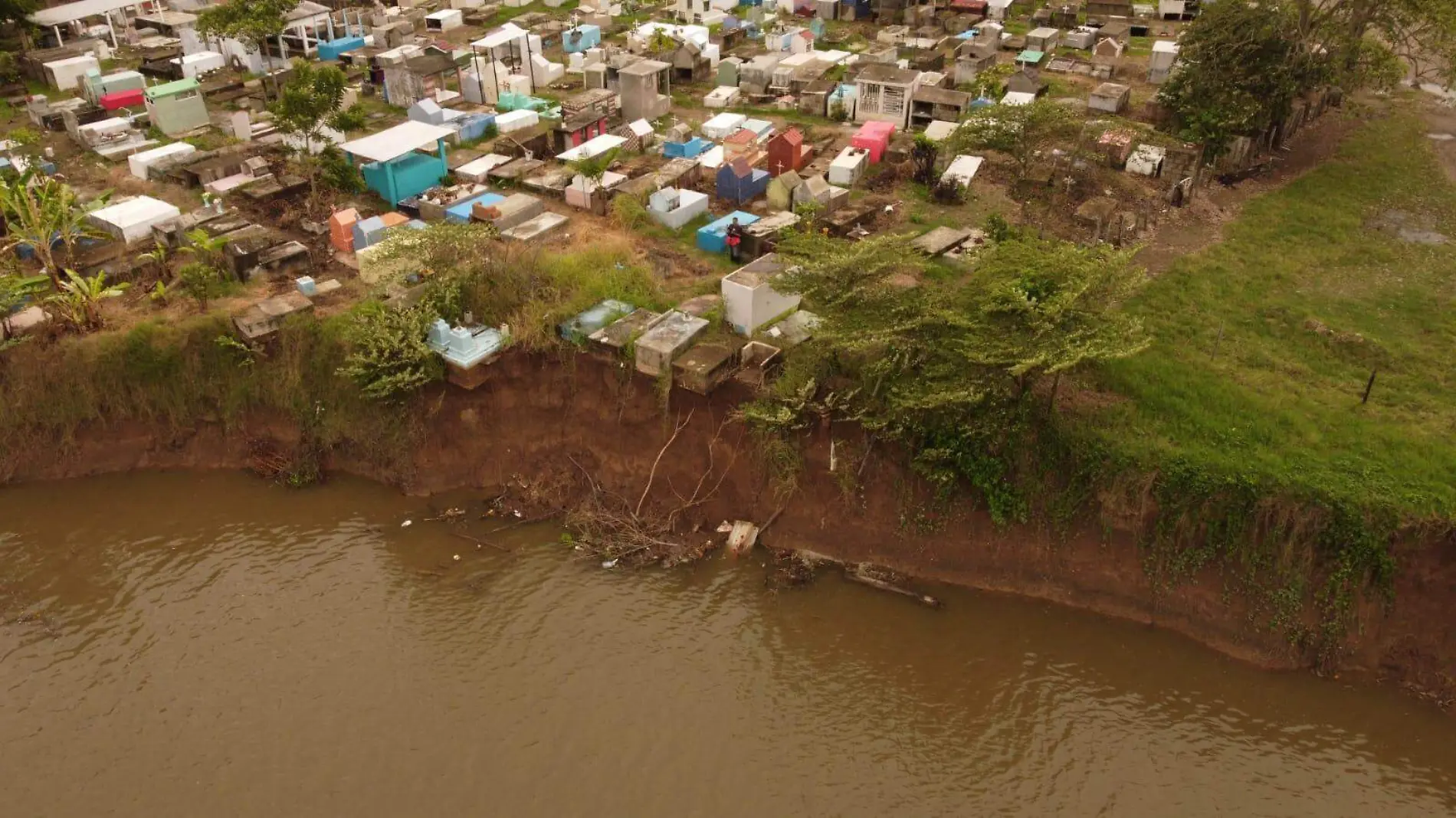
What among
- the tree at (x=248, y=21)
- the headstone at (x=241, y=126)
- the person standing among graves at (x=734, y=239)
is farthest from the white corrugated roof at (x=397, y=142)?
the tree at (x=248, y=21)

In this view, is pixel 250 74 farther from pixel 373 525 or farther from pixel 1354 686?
pixel 1354 686

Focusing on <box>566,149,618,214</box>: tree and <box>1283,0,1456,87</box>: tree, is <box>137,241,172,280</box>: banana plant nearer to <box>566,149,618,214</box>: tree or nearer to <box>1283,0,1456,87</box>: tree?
<box>566,149,618,214</box>: tree

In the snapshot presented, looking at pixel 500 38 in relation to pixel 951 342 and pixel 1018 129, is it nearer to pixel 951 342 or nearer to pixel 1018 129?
pixel 1018 129

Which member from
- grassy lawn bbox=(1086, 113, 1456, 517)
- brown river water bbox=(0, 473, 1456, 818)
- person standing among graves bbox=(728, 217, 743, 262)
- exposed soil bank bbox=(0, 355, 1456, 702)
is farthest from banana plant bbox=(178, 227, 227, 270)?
grassy lawn bbox=(1086, 113, 1456, 517)

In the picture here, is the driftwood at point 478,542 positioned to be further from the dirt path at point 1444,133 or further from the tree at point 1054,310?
the dirt path at point 1444,133

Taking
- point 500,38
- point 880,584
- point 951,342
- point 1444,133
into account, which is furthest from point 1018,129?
point 500,38

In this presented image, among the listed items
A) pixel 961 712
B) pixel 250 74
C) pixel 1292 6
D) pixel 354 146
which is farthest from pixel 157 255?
pixel 1292 6
